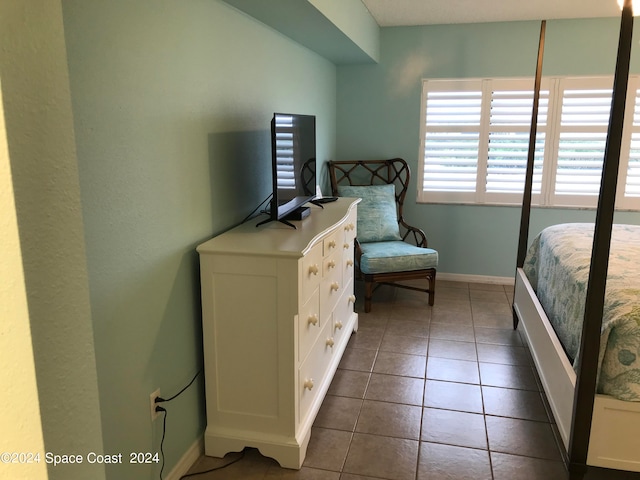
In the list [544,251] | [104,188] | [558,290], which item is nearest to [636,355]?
[558,290]

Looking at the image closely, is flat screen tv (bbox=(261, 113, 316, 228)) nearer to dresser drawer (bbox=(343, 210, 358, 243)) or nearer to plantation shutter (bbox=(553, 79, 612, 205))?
dresser drawer (bbox=(343, 210, 358, 243))

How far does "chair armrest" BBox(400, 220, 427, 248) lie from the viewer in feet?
14.8

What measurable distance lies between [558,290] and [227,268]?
69.1 inches

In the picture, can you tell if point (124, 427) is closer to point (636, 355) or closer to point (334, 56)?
point (636, 355)

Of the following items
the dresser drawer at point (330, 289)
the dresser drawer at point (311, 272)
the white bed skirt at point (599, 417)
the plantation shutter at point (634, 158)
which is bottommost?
the white bed skirt at point (599, 417)

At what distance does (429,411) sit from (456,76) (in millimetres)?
3024

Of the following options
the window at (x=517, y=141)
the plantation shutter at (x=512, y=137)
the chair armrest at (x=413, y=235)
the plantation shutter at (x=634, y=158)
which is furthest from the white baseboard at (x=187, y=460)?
the plantation shutter at (x=634, y=158)

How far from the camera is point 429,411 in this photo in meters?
2.64

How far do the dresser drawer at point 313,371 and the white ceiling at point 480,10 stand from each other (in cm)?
248

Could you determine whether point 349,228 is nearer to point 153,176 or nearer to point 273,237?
point 273,237

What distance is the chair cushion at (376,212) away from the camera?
4.40 m

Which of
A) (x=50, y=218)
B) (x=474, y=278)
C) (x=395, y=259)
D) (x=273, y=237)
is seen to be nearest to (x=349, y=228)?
(x=395, y=259)

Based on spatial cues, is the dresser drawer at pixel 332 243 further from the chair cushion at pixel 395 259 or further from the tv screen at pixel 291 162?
the chair cushion at pixel 395 259

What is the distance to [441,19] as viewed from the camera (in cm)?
425
